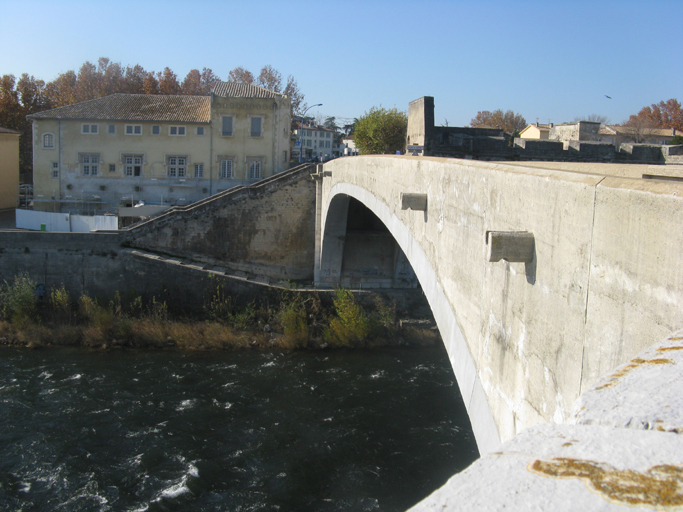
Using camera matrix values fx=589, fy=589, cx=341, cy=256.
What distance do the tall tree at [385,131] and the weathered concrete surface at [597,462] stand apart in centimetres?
2531

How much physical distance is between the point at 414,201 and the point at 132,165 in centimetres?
2546

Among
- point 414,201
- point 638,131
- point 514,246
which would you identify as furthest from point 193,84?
point 514,246

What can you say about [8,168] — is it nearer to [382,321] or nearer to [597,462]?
[382,321]

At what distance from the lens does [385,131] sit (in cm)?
2639

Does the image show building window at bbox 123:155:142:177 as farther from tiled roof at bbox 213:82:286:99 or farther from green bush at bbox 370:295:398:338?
green bush at bbox 370:295:398:338

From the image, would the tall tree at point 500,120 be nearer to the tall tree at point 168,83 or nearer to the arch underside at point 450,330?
the tall tree at point 168,83

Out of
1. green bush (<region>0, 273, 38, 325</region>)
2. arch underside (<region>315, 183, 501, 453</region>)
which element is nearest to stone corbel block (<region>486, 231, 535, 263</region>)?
arch underside (<region>315, 183, 501, 453</region>)

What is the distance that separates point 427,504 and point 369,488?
33.1ft

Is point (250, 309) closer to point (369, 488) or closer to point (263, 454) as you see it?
point (263, 454)

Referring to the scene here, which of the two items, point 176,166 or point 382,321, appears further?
point 176,166

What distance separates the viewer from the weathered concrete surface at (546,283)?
7.70ft

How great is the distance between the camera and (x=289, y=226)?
24.2 meters

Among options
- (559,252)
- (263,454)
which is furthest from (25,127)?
(559,252)

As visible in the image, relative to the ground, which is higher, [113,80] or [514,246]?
[113,80]
